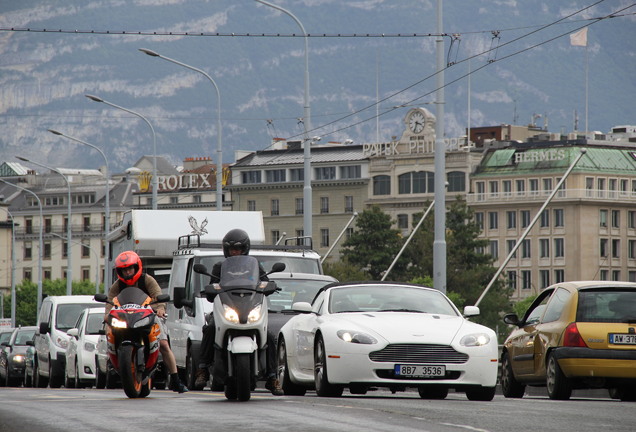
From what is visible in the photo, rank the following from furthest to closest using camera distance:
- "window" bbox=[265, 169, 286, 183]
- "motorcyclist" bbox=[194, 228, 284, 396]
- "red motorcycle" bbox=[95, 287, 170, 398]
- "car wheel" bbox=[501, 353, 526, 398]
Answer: "window" bbox=[265, 169, 286, 183] < "car wheel" bbox=[501, 353, 526, 398] < "red motorcycle" bbox=[95, 287, 170, 398] < "motorcyclist" bbox=[194, 228, 284, 396]

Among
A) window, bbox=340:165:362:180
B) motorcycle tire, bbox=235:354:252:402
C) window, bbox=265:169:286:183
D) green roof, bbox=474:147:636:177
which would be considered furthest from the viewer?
window, bbox=265:169:286:183

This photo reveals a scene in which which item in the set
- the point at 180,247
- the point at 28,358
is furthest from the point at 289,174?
the point at 180,247

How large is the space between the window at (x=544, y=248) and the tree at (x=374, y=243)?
19.2 m

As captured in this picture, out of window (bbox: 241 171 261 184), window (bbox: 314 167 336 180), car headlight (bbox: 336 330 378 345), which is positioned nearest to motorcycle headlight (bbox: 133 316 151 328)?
car headlight (bbox: 336 330 378 345)

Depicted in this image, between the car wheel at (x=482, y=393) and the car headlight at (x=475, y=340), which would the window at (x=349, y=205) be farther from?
the car headlight at (x=475, y=340)

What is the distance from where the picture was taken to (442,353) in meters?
17.9

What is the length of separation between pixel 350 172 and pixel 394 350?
141868 mm

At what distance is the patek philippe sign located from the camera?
152 meters

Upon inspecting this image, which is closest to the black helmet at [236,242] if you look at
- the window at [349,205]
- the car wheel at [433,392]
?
the car wheel at [433,392]

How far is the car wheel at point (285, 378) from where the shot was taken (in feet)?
64.7

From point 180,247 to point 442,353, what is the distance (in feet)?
30.1

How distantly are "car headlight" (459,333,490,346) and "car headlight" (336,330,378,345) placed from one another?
1.01 metres

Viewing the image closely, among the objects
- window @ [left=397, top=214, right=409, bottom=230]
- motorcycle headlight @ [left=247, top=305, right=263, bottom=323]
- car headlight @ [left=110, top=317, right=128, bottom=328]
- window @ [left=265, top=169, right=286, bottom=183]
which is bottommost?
car headlight @ [left=110, top=317, right=128, bottom=328]

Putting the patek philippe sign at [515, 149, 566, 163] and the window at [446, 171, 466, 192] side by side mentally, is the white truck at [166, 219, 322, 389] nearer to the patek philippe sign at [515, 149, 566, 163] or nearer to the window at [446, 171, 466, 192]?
the patek philippe sign at [515, 149, 566, 163]
